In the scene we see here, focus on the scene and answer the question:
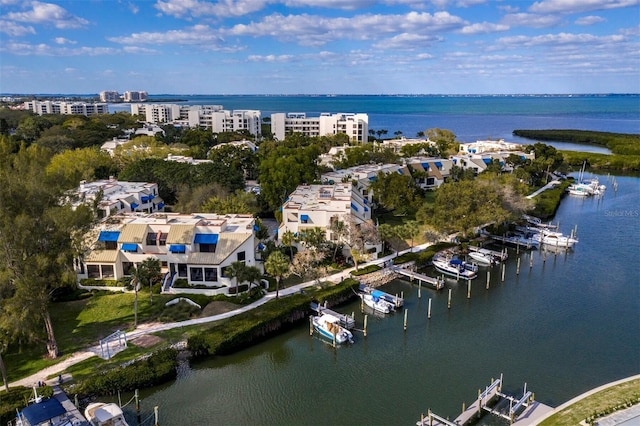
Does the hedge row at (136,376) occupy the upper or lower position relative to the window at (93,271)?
lower

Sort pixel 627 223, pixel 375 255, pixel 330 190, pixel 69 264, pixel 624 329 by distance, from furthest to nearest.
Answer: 1. pixel 627 223
2. pixel 330 190
3. pixel 375 255
4. pixel 624 329
5. pixel 69 264

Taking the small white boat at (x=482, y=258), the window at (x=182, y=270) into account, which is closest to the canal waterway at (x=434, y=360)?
the small white boat at (x=482, y=258)

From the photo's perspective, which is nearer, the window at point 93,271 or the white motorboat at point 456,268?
the window at point 93,271

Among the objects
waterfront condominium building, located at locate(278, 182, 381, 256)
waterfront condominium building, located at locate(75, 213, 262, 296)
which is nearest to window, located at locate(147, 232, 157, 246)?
waterfront condominium building, located at locate(75, 213, 262, 296)

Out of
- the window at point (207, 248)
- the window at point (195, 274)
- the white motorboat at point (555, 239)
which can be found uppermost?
the window at point (207, 248)

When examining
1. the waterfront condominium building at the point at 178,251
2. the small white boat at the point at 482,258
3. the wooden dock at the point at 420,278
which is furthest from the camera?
the small white boat at the point at 482,258

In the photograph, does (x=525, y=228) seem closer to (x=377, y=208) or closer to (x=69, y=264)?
(x=377, y=208)

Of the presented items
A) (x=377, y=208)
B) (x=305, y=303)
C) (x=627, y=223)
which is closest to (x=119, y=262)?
(x=305, y=303)

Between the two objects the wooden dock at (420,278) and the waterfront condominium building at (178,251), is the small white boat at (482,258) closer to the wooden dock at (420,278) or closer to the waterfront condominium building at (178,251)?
the wooden dock at (420,278)
